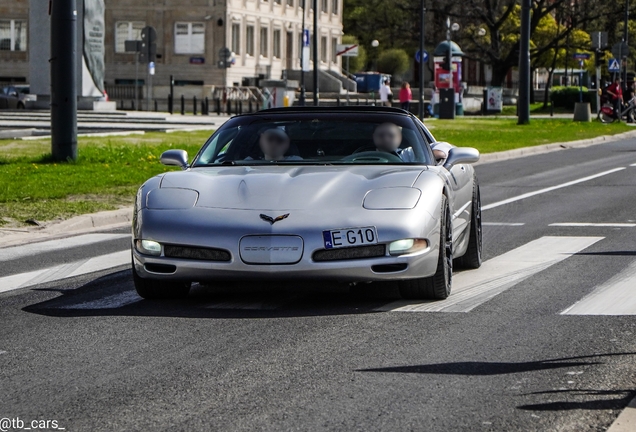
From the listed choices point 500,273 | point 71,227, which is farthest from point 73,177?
point 500,273

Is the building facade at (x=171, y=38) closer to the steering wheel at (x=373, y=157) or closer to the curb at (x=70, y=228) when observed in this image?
the curb at (x=70, y=228)

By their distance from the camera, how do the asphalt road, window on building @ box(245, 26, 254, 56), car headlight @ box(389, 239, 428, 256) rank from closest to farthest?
the asphalt road < car headlight @ box(389, 239, 428, 256) < window on building @ box(245, 26, 254, 56)

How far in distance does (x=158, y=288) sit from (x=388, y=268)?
4.83 feet

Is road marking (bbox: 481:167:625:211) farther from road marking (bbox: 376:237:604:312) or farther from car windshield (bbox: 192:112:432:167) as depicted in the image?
car windshield (bbox: 192:112:432:167)

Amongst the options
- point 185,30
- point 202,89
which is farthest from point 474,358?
point 185,30

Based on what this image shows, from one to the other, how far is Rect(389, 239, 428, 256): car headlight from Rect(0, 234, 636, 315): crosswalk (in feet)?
1.14

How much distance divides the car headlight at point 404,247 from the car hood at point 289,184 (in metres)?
0.32

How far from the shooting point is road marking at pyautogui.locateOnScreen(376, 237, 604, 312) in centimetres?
824

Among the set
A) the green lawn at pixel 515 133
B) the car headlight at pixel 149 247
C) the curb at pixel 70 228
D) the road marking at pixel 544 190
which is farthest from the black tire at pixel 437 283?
the green lawn at pixel 515 133

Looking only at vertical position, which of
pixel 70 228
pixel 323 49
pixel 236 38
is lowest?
pixel 70 228

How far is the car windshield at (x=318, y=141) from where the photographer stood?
9.27 metres

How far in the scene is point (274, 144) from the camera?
935 cm

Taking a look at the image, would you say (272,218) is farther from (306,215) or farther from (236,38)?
(236,38)

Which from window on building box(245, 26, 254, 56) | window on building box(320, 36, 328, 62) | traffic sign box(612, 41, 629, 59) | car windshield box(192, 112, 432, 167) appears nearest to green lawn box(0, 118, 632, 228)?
car windshield box(192, 112, 432, 167)
